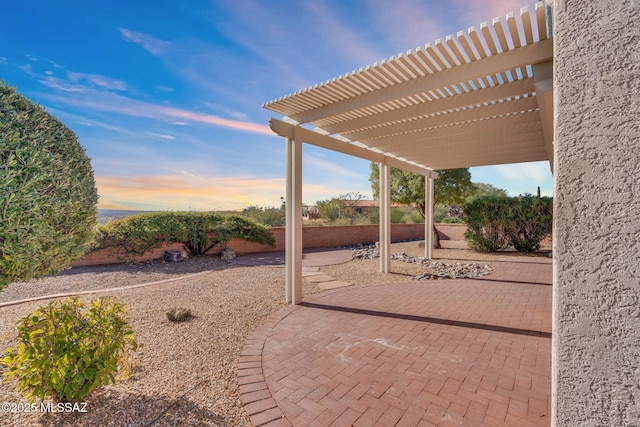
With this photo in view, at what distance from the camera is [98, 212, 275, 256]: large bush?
929cm

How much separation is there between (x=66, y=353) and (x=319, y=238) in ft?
40.0

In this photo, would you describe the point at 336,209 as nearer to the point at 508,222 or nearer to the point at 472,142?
the point at 508,222

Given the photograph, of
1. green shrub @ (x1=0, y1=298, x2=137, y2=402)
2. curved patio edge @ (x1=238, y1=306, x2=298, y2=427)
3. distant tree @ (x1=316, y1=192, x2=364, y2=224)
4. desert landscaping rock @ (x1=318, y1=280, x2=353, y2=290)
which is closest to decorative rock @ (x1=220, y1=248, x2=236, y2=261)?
desert landscaping rock @ (x1=318, y1=280, x2=353, y2=290)

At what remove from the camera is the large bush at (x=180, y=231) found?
366 inches

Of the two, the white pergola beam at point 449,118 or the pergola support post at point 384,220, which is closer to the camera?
the white pergola beam at point 449,118

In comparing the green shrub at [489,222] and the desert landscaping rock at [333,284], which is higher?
the green shrub at [489,222]

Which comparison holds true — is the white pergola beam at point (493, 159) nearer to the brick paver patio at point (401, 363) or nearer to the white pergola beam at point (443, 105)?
the white pergola beam at point (443, 105)

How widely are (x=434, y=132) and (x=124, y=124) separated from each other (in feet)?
36.2

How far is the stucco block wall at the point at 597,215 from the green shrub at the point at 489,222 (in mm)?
12624

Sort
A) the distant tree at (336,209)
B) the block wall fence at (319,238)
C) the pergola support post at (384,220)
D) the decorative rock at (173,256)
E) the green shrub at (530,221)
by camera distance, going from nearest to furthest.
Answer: the pergola support post at (384,220) → the block wall fence at (319,238) → the decorative rock at (173,256) → the green shrub at (530,221) → the distant tree at (336,209)

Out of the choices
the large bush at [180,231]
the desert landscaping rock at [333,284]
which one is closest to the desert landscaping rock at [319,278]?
the desert landscaping rock at [333,284]

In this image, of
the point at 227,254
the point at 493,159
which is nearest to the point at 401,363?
the point at 493,159

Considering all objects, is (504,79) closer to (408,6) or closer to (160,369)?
(408,6)

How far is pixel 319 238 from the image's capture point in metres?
14.2
